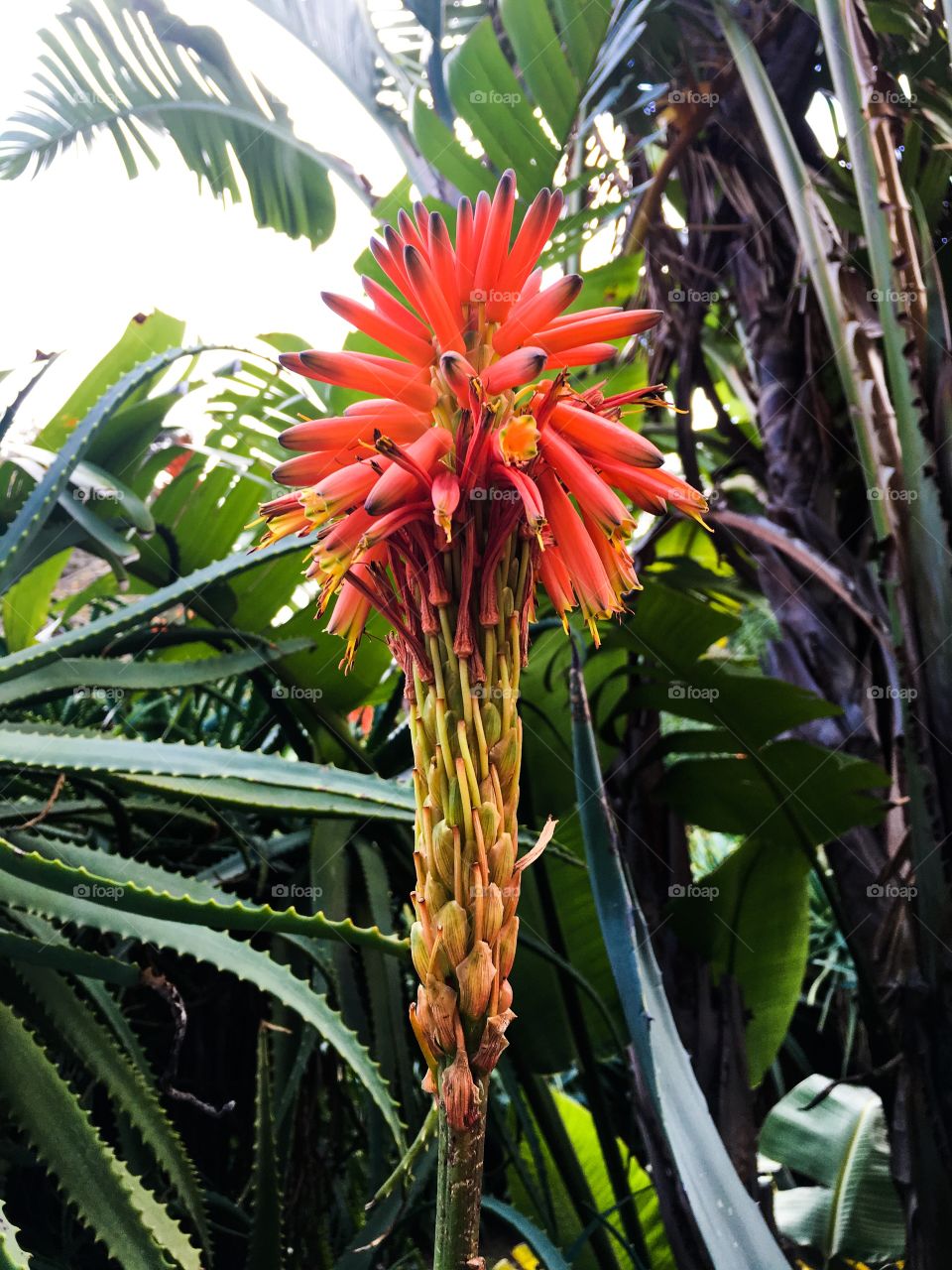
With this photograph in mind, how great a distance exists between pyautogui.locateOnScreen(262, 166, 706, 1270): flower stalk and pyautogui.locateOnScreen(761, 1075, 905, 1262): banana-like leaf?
0.65 m

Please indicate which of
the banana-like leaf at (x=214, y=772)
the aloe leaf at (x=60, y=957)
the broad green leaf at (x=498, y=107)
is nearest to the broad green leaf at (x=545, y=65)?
the broad green leaf at (x=498, y=107)

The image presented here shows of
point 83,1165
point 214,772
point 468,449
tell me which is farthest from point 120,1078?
point 468,449

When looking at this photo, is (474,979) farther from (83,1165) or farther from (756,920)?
(756,920)

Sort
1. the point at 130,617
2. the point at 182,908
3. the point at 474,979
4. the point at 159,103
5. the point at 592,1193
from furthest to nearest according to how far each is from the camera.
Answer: the point at 159,103 < the point at 592,1193 < the point at 130,617 < the point at 182,908 < the point at 474,979

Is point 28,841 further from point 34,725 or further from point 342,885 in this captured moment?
point 342,885

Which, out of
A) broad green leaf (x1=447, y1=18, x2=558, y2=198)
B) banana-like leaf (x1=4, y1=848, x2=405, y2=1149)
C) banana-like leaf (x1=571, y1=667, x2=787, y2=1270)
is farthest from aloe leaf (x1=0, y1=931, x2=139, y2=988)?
broad green leaf (x1=447, y1=18, x2=558, y2=198)

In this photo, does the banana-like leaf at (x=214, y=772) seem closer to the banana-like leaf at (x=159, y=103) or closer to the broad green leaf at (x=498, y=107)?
the broad green leaf at (x=498, y=107)

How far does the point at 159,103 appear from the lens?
123cm

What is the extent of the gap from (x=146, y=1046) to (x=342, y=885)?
216 mm

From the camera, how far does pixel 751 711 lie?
0.81 metres

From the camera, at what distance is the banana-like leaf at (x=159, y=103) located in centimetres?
122

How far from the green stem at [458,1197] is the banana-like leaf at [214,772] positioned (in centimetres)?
21

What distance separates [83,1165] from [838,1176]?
694 millimetres

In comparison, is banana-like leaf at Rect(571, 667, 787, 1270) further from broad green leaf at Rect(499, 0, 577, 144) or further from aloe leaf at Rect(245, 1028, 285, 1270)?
broad green leaf at Rect(499, 0, 577, 144)
